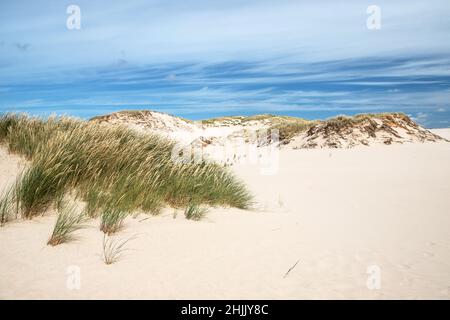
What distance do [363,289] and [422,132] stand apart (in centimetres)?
2121

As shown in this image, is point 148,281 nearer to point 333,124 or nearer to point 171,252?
point 171,252

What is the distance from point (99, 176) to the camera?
613cm

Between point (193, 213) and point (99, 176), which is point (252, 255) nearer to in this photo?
point (193, 213)

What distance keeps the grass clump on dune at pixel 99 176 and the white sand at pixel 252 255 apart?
31cm

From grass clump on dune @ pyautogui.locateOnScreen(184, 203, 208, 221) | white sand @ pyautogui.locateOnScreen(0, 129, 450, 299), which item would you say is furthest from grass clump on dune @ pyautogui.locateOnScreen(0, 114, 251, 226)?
grass clump on dune @ pyautogui.locateOnScreen(184, 203, 208, 221)

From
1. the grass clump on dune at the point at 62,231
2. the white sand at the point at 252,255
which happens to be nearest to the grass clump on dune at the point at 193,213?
the white sand at the point at 252,255

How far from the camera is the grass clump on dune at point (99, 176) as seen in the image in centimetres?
502

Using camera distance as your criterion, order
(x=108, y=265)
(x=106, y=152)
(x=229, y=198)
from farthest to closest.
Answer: (x=229, y=198), (x=106, y=152), (x=108, y=265)

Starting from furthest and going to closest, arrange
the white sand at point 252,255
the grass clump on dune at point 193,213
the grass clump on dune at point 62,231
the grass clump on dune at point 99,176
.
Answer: the grass clump on dune at point 193,213 < the grass clump on dune at point 99,176 < the grass clump on dune at point 62,231 < the white sand at point 252,255

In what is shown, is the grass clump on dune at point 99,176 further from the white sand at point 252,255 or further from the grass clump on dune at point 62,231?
the grass clump on dune at point 62,231

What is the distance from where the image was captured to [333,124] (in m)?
21.3

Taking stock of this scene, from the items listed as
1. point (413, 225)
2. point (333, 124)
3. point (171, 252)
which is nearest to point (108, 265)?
point (171, 252)

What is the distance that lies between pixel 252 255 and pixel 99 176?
3008 millimetres

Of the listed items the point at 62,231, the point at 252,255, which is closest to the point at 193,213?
the point at 252,255
